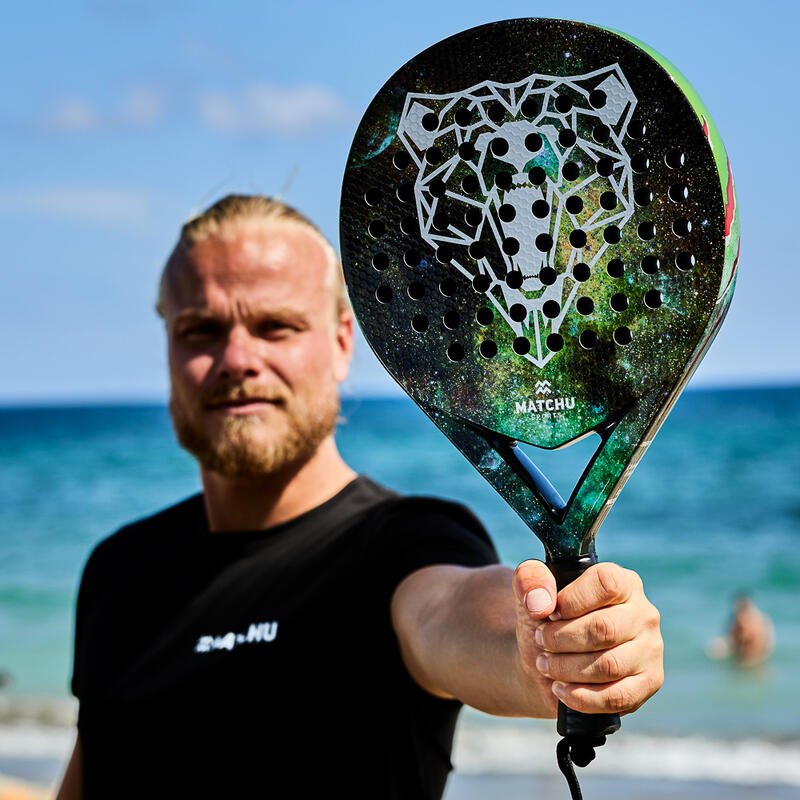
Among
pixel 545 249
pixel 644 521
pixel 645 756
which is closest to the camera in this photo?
pixel 545 249

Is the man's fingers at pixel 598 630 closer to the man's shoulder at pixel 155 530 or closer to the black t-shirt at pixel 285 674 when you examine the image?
the black t-shirt at pixel 285 674

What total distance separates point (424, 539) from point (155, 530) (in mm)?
1035

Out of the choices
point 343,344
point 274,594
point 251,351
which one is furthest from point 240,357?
point 274,594

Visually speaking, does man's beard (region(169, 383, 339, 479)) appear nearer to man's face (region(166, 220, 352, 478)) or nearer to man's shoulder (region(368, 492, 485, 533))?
man's face (region(166, 220, 352, 478))

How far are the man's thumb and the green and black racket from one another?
1.5 inches

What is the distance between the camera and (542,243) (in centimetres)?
128

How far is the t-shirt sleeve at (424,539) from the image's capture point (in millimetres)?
2062

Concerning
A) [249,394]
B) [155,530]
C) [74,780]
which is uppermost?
[249,394]

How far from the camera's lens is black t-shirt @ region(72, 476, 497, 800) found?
2.10m

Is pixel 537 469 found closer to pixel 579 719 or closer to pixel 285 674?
pixel 579 719

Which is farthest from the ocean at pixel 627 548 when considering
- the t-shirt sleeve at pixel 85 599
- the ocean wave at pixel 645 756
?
the t-shirt sleeve at pixel 85 599

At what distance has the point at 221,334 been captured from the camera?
8.51 feet

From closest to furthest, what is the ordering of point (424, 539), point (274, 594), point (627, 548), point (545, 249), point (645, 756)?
point (545, 249) < point (424, 539) < point (274, 594) < point (645, 756) < point (627, 548)

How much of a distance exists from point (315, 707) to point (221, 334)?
92 centimetres
